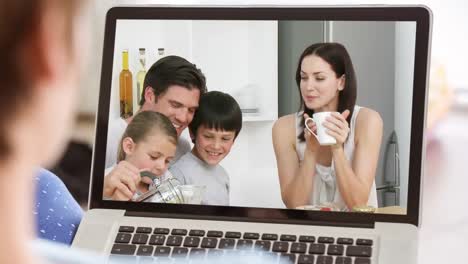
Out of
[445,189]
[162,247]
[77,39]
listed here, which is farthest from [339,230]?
[445,189]

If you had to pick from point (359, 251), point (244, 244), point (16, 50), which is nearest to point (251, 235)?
point (244, 244)

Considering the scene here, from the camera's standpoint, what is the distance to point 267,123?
33.0 inches

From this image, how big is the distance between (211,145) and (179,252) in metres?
0.13

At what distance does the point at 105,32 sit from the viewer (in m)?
0.88

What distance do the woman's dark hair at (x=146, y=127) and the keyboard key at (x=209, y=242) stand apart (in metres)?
0.12

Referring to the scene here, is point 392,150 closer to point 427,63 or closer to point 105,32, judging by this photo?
point 427,63

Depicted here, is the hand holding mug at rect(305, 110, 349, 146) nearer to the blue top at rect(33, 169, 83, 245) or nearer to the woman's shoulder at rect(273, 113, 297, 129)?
the woman's shoulder at rect(273, 113, 297, 129)

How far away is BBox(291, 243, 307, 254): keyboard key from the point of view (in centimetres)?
77

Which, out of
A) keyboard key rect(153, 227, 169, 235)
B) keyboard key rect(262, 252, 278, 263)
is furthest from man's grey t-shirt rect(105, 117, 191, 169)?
keyboard key rect(262, 252, 278, 263)

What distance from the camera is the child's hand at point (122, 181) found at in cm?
87

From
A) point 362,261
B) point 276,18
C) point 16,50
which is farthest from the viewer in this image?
point 276,18

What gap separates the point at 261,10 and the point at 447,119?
1.47 meters

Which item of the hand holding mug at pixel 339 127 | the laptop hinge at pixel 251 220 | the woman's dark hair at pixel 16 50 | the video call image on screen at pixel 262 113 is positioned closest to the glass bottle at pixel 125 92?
the video call image on screen at pixel 262 113

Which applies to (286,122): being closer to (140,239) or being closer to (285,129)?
(285,129)
